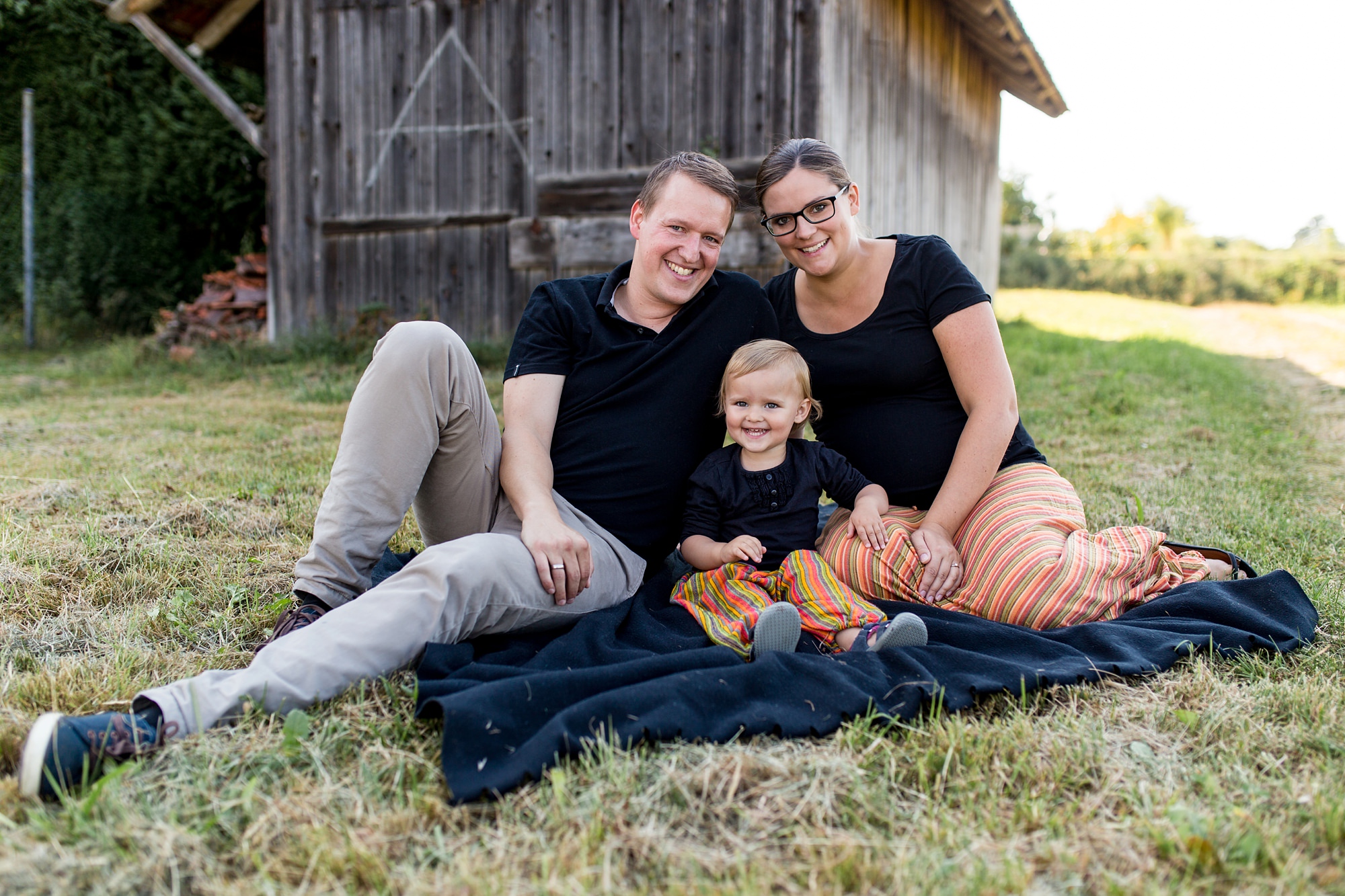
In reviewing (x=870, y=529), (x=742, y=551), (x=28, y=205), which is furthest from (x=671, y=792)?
(x=28, y=205)

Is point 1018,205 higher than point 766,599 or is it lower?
higher

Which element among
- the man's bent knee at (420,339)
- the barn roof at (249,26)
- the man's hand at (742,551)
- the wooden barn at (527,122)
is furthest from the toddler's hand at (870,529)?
the barn roof at (249,26)

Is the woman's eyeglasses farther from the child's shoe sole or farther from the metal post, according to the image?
the metal post

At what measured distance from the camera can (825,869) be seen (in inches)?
53.9

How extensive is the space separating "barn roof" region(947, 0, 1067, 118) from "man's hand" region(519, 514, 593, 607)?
826 centimetres

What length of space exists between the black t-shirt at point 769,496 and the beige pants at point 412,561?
0.25 m

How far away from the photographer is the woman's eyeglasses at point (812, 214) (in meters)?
2.49

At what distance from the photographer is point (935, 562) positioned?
8.05ft

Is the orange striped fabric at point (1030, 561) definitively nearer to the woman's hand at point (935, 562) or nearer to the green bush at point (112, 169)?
the woman's hand at point (935, 562)

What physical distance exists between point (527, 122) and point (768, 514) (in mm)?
5875

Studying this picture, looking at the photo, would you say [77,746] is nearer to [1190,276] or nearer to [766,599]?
[766,599]

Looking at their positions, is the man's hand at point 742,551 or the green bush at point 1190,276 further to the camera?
the green bush at point 1190,276

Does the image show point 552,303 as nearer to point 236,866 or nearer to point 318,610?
point 318,610

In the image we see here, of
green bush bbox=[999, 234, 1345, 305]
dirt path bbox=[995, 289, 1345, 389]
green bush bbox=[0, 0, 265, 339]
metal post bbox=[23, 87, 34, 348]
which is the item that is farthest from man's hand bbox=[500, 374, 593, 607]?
green bush bbox=[999, 234, 1345, 305]
